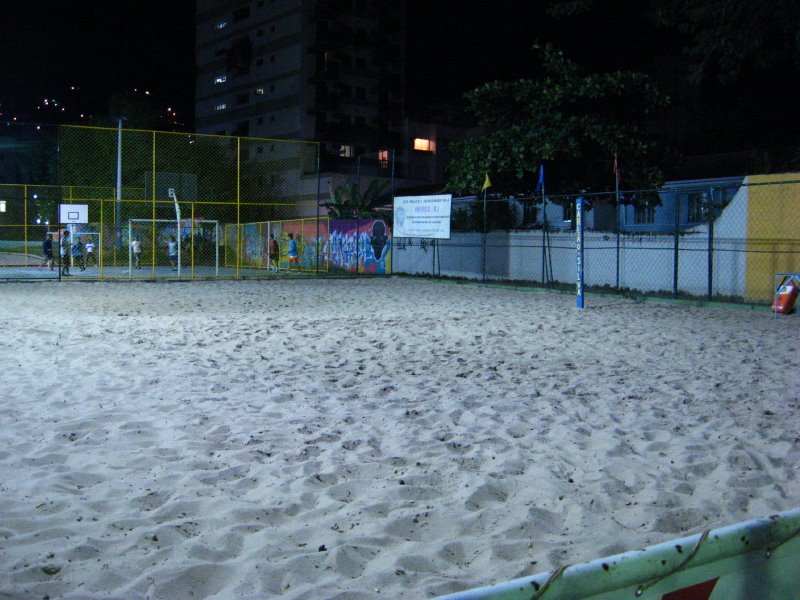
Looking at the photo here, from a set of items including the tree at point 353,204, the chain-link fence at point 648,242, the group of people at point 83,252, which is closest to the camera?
the chain-link fence at point 648,242

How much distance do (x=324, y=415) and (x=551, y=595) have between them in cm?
448

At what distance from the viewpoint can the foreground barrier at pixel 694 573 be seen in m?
1.53

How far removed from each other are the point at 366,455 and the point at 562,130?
1785cm

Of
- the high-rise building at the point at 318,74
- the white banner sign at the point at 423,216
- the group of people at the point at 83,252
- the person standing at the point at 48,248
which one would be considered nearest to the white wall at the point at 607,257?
the white banner sign at the point at 423,216

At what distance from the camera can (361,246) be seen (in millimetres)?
28172

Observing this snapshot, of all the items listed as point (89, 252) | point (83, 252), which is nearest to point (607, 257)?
point (83, 252)

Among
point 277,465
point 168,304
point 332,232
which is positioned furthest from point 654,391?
point 332,232

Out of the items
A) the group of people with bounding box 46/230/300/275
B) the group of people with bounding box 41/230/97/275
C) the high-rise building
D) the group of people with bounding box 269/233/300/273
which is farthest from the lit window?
the group of people with bounding box 41/230/97/275

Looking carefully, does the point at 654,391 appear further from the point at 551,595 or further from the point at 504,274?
the point at 504,274

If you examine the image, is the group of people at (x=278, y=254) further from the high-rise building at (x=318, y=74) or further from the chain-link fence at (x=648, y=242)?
the high-rise building at (x=318, y=74)

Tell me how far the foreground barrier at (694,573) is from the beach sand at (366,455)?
1.44 meters

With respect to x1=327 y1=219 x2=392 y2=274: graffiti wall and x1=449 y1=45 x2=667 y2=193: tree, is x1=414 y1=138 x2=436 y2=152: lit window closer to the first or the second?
x1=327 y1=219 x2=392 y2=274: graffiti wall

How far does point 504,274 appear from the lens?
79.9ft

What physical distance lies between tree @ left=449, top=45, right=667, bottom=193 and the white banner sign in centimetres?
109
